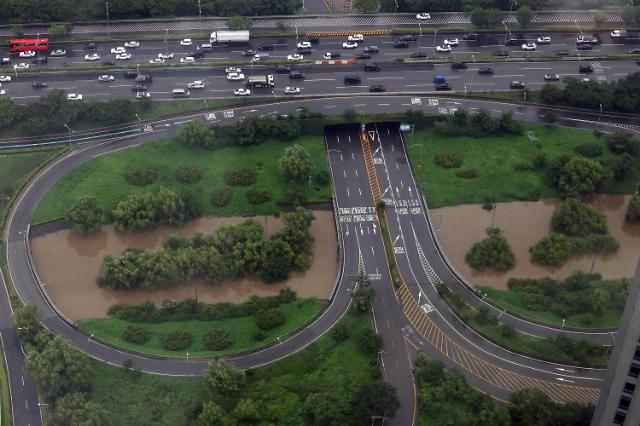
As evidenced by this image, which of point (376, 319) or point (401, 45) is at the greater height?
point (401, 45)

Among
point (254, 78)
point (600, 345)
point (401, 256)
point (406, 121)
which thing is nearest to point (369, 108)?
point (406, 121)

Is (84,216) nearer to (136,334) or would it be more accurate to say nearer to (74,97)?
(136,334)

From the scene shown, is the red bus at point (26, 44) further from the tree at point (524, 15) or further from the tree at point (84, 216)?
the tree at point (524, 15)

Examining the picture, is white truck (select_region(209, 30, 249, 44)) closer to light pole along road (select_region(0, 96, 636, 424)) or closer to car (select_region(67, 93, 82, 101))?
car (select_region(67, 93, 82, 101))

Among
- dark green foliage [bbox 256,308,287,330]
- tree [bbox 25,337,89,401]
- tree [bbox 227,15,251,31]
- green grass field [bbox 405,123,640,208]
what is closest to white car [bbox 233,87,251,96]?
tree [bbox 227,15,251,31]

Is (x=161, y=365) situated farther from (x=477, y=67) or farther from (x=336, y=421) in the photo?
(x=477, y=67)

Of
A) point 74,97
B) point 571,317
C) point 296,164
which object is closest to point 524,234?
point 571,317

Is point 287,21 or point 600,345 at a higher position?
point 287,21

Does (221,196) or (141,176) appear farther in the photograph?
(141,176)
